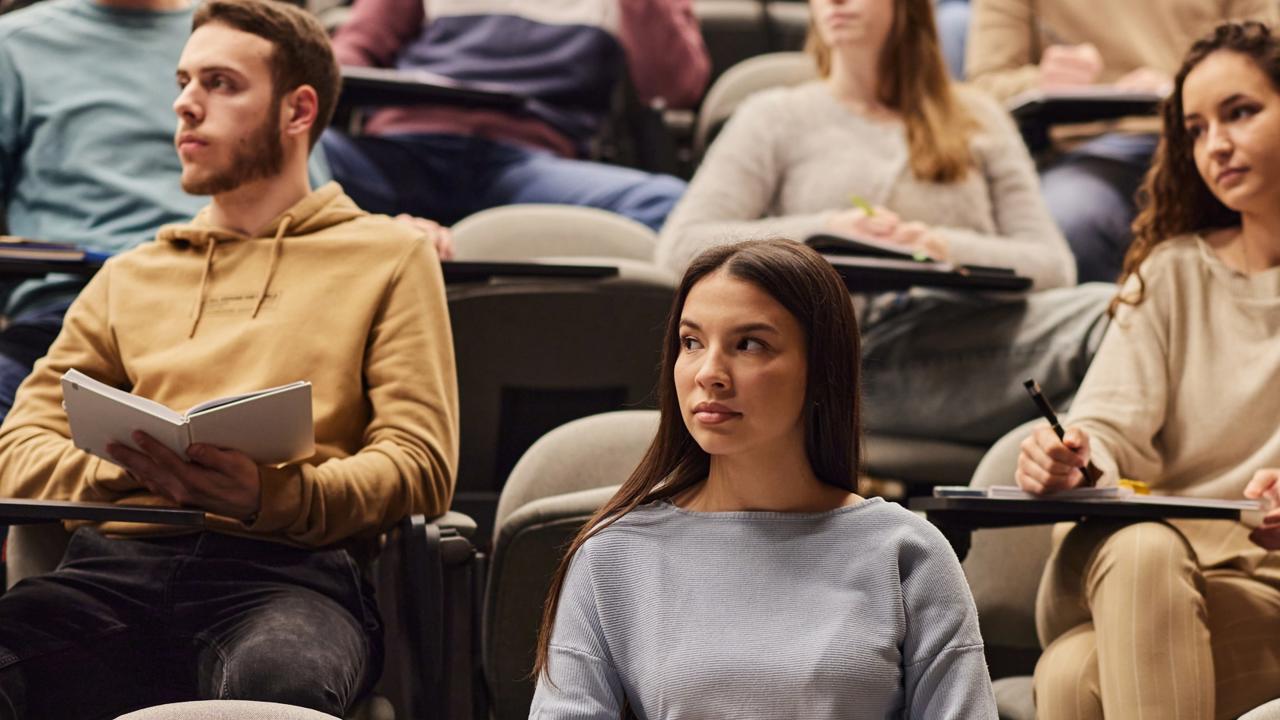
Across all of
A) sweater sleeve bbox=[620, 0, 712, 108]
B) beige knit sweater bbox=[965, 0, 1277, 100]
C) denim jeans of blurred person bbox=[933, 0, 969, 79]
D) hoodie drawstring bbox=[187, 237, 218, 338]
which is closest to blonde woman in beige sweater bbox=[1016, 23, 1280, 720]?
hoodie drawstring bbox=[187, 237, 218, 338]

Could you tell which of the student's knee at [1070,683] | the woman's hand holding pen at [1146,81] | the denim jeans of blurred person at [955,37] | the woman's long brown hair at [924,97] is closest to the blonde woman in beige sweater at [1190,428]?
the student's knee at [1070,683]

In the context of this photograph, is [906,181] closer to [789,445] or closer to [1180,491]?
[1180,491]

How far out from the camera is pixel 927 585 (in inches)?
60.8

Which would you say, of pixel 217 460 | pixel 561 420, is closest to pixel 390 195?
pixel 561 420

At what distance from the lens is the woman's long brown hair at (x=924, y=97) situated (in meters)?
3.14

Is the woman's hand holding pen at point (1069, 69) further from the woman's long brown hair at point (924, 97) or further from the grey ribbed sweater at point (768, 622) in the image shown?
the grey ribbed sweater at point (768, 622)

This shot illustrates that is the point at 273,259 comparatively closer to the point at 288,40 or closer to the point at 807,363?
the point at 288,40

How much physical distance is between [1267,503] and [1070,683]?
0.33 meters

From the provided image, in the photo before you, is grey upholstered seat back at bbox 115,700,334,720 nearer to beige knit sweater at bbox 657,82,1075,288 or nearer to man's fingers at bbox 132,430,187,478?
man's fingers at bbox 132,430,187,478

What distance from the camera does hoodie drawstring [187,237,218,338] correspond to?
7.31ft

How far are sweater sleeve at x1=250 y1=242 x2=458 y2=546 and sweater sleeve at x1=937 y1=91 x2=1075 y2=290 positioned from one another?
117 centimetres

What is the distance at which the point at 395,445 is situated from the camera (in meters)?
2.05

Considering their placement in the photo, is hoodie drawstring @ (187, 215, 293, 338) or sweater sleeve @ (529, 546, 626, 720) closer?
sweater sleeve @ (529, 546, 626, 720)

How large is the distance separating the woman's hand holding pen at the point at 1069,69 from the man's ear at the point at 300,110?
2.04 metres
